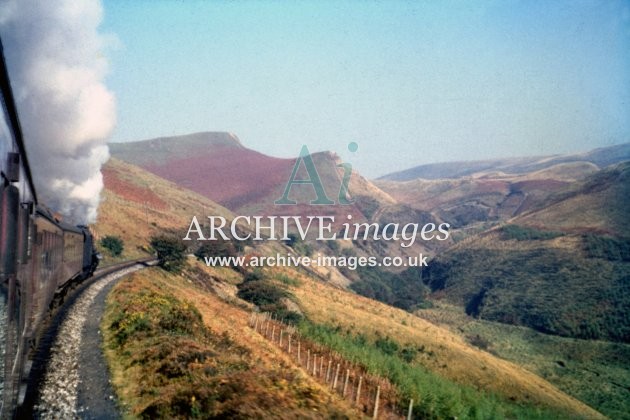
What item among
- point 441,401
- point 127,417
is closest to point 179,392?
point 127,417

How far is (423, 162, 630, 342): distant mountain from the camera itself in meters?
61.9

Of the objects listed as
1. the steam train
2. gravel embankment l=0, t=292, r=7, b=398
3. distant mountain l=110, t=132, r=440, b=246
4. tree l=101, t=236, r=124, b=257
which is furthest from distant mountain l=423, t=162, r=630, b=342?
gravel embankment l=0, t=292, r=7, b=398

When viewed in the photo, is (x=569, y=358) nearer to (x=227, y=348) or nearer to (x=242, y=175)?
(x=227, y=348)

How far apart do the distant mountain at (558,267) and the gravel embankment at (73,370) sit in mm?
59079

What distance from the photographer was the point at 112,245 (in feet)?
150

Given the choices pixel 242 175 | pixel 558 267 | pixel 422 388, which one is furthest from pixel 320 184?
pixel 422 388

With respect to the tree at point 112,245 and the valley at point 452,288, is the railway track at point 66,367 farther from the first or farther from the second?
the tree at point 112,245

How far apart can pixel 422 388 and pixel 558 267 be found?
211 feet

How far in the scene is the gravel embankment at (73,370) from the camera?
9562mm

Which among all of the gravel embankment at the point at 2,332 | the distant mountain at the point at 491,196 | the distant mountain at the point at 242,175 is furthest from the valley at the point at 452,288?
the distant mountain at the point at 491,196

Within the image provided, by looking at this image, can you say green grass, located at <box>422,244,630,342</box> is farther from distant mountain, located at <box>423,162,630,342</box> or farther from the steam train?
the steam train

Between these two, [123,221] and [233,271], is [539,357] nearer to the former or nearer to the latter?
[233,271]

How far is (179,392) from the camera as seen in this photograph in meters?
9.59

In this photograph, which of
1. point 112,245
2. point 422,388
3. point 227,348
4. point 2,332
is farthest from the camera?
point 112,245
